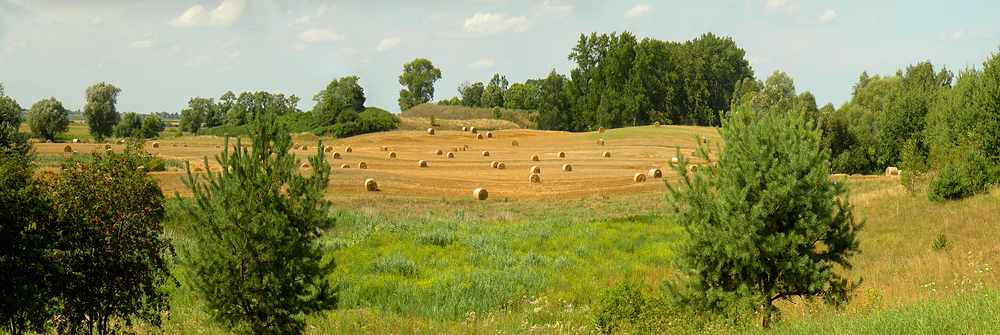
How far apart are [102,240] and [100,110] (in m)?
95.1

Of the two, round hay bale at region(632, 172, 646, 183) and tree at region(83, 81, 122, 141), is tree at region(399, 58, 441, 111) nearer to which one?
tree at region(83, 81, 122, 141)

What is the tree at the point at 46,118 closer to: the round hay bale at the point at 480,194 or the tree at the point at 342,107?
the tree at the point at 342,107

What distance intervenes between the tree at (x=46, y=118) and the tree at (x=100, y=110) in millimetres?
8099

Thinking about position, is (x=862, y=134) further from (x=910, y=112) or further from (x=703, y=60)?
(x=703, y=60)

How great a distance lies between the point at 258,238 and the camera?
7.94 meters

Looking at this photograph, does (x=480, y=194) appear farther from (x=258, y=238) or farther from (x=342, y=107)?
(x=342, y=107)

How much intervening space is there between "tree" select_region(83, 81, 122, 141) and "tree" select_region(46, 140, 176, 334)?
303ft

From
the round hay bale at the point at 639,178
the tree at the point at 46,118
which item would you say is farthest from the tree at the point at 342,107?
the round hay bale at the point at 639,178

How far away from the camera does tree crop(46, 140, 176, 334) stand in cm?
834

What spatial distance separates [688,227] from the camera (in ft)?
31.6

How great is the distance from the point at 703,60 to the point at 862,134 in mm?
36115

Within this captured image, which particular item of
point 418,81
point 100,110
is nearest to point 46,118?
point 100,110

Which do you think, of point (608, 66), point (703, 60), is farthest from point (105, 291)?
point (703, 60)

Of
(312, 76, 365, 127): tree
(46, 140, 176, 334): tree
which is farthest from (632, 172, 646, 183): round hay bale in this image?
(312, 76, 365, 127): tree
